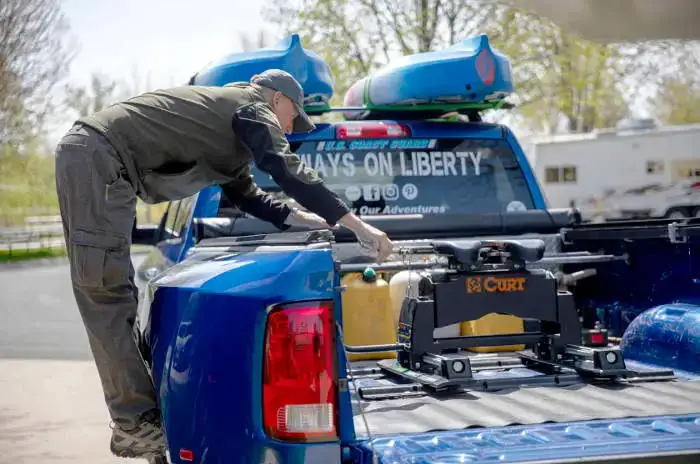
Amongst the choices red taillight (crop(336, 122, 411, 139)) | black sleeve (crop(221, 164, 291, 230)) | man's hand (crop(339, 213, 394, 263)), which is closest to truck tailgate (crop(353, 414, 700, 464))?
man's hand (crop(339, 213, 394, 263))

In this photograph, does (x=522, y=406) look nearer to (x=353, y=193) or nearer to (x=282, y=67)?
(x=353, y=193)

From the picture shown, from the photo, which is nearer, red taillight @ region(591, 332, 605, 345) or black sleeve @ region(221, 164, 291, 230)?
black sleeve @ region(221, 164, 291, 230)

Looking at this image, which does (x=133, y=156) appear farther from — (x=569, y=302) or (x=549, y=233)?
(x=549, y=233)

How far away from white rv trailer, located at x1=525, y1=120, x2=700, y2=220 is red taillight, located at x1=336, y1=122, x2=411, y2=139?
68.5 ft

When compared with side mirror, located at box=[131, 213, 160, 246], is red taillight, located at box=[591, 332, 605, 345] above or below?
below

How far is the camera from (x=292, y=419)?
8.79ft

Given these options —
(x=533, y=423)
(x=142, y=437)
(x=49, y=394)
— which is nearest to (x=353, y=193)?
(x=142, y=437)

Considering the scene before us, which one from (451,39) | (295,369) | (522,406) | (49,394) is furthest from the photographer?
(451,39)

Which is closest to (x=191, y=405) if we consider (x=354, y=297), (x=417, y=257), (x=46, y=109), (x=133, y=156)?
(x=133, y=156)

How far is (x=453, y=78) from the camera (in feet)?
18.3

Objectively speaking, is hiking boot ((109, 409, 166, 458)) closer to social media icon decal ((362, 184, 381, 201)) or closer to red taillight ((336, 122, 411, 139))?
social media icon decal ((362, 184, 381, 201))

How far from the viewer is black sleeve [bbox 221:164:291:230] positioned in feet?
13.3

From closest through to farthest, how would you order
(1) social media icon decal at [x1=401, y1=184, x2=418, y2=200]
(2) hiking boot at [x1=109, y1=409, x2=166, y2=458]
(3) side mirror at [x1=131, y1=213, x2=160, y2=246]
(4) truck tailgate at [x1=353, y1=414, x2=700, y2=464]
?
(4) truck tailgate at [x1=353, y1=414, x2=700, y2=464]
(2) hiking boot at [x1=109, y1=409, x2=166, y2=458]
(1) social media icon decal at [x1=401, y1=184, x2=418, y2=200]
(3) side mirror at [x1=131, y1=213, x2=160, y2=246]

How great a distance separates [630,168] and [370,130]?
21880 millimetres
